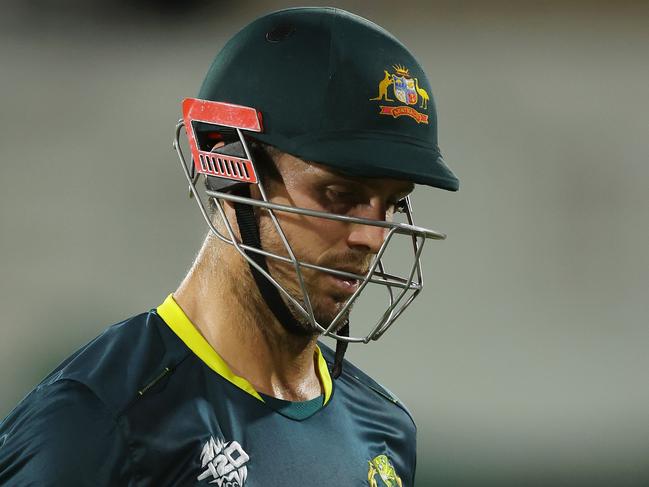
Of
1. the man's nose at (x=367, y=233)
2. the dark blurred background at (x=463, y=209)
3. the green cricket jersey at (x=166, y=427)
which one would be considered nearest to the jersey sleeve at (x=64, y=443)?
the green cricket jersey at (x=166, y=427)

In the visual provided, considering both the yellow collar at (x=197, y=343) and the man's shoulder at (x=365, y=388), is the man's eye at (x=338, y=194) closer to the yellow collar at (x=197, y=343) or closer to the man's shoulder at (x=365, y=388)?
the yellow collar at (x=197, y=343)

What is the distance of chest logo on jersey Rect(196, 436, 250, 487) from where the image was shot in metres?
1.34

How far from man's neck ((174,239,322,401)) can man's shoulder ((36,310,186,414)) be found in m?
0.06

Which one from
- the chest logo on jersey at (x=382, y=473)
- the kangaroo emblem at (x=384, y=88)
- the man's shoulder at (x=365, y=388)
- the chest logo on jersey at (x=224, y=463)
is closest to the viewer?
the chest logo on jersey at (x=224, y=463)

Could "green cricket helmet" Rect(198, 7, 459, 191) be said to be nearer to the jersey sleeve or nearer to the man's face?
the man's face

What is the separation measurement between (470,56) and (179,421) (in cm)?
228

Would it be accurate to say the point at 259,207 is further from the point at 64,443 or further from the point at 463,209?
the point at 463,209

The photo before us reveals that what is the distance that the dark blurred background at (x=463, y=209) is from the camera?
3240mm

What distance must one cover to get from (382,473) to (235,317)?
1.27 feet

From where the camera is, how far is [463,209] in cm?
331

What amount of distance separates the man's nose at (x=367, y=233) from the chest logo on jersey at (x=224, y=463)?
33 cm

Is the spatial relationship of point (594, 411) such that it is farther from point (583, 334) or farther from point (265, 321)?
point (265, 321)

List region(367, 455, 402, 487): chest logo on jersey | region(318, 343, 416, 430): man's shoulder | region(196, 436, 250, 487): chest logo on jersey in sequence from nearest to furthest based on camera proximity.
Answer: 1. region(196, 436, 250, 487): chest logo on jersey
2. region(367, 455, 402, 487): chest logo on jersey
3. region(318, 343, 416, 430): man's shoulder

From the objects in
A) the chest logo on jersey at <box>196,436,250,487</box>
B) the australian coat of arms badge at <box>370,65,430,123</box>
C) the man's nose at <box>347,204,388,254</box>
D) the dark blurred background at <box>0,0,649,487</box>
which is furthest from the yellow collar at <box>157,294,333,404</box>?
the dark blurred background at <box>0,0,649,487</box>
